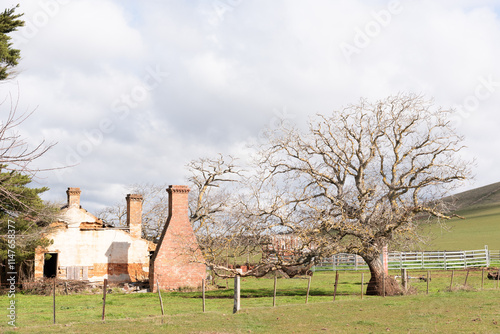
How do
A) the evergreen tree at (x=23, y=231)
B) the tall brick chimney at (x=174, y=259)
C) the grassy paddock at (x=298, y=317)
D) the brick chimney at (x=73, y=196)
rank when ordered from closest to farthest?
the grassy paddock at (x=298, y=317) < the evergreen tree at (x=23, y=231) < the tall brick chimney at (x=174, y=259) < the brick chimney at (x=73, y=196)

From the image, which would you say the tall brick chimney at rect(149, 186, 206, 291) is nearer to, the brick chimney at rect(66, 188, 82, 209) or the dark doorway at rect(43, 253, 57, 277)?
the brick chimney at rect(66, 188, 82, 209)

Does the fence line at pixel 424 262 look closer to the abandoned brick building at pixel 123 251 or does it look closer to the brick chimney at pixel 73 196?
the abandoned brick building at pixel 123 251

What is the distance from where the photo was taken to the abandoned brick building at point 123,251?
97.4 ft

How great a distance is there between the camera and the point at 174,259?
29797 mm

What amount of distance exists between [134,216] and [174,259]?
4805 mm

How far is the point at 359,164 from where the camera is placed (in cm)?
2544

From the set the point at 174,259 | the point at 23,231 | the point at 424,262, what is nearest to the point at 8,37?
the point at 23,231

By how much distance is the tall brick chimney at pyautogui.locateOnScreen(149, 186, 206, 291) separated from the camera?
29.5 meters

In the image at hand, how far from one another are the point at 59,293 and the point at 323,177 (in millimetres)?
16030

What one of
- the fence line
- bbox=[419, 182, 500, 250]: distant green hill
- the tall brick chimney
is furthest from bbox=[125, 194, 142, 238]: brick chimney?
bbox=[419, 182, 500, 250]: distant green hill

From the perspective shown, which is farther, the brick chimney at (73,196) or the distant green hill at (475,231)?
the distant green hill at (475,231)

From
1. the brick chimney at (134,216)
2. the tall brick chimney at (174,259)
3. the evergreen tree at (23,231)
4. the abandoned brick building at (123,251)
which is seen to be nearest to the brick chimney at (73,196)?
the abandoned brick building at (123,251)

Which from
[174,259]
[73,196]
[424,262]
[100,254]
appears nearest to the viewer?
[174,259]

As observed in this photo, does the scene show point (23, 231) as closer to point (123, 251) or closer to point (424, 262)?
point (123, 251)
